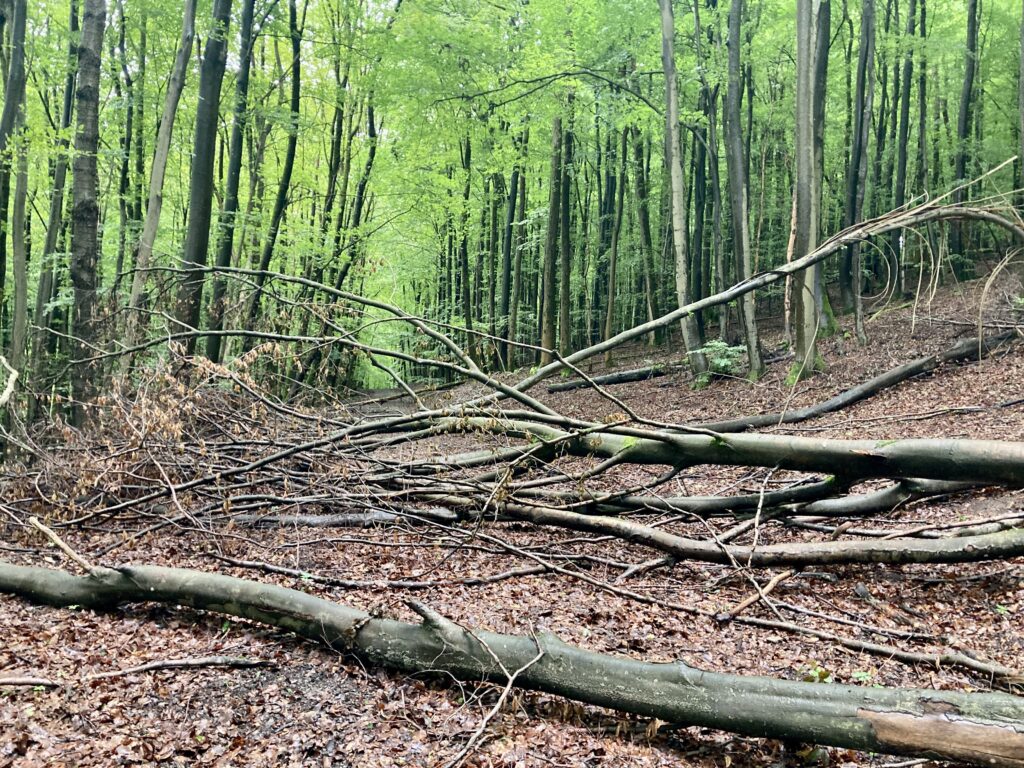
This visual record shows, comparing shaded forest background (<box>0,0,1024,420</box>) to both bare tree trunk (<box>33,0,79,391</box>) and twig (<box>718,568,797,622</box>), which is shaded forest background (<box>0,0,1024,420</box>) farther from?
twig (<box>718,568,797,622</box>)

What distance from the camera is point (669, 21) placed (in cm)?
1276

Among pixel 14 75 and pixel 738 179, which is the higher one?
pixel 14 75

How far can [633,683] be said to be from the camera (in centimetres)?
306

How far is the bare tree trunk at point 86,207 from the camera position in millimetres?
7621

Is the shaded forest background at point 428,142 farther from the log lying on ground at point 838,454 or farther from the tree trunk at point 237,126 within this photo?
the log lying on ground at point 838,454

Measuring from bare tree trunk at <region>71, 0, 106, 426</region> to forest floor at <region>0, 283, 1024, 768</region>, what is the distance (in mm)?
2388

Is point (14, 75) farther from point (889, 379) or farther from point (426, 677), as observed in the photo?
point (889, 379)

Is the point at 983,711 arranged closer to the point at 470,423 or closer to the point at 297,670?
the point at 297,670

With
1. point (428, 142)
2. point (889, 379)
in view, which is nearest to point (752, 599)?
point (889, 379)

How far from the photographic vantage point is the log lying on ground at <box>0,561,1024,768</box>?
8.51 feet

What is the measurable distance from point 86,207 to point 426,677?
24.4ft

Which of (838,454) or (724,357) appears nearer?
(838,454)

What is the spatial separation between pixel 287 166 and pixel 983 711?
629 inches

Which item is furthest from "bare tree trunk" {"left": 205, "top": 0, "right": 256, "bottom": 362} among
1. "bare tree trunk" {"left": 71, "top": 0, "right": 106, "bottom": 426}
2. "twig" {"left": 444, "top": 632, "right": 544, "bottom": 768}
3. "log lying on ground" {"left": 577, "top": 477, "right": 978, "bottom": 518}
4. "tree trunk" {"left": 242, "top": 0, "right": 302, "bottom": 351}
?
"twig" {"left": 444, "top": 632, "right": 544, "bottom": 768}
